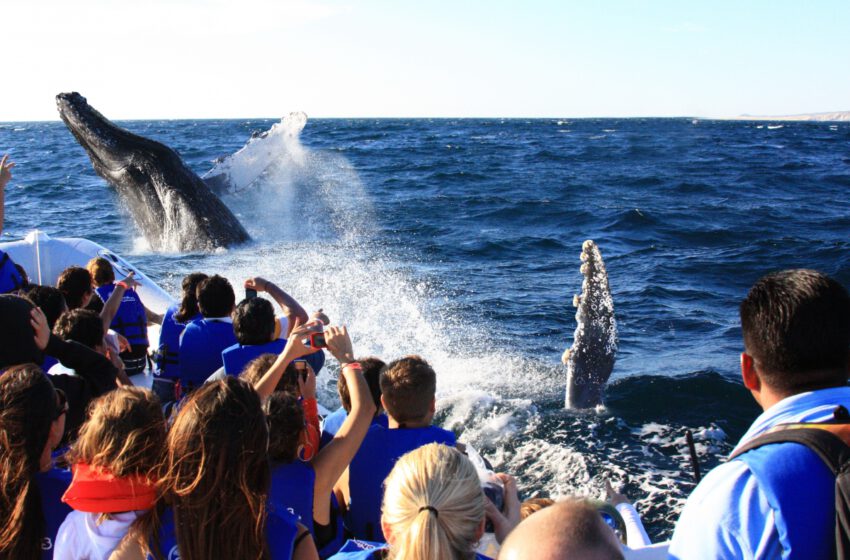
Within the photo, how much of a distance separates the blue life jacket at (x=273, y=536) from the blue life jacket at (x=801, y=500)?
53.6 inches

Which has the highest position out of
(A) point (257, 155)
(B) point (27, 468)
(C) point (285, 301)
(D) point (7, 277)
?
(A) point (257, 155)

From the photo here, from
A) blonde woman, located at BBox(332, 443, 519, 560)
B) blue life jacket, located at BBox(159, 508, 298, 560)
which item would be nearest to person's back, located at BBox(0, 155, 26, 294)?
blue life jacket, located at BBox(159, 508, 298, 560)

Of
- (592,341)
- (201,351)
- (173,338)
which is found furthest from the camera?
(592,341)

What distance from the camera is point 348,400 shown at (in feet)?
12.1

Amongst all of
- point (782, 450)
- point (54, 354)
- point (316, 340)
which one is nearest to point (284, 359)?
point (316, 340)

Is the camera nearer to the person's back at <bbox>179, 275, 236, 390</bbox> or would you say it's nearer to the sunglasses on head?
the sunglasses on head

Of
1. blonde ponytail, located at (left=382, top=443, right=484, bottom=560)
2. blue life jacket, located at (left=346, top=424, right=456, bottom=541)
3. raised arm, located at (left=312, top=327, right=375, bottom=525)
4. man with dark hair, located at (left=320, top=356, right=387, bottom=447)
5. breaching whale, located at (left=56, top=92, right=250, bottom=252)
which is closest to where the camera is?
blonde ponytail, located at (left=382, top=443, right=484, bottom=560)

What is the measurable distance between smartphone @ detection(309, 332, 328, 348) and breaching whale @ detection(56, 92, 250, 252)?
43.2 feet

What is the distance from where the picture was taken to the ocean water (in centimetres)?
726

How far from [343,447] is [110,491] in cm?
94

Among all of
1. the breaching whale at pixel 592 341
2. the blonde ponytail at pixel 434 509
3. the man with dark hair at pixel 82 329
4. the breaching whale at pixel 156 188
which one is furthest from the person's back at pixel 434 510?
the breaching whale at pixel 156 188

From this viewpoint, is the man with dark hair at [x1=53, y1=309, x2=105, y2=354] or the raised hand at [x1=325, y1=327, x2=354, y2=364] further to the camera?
the man with dark hair at [x1=53, y1=309, x2=105, y2=354]

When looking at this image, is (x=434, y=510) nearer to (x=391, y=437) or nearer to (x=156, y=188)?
(x=391, y=437)

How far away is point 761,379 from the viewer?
235cm
